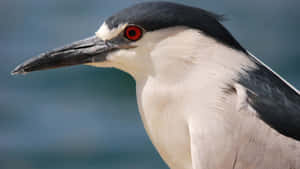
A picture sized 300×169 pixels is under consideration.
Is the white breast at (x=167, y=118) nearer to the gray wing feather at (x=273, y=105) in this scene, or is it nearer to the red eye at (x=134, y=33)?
the red eye at (x=134, y=33)

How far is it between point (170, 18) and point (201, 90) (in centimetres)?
39

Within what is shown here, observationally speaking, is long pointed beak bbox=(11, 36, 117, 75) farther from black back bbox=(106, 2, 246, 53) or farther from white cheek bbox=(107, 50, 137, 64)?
black back bbox=(106, 2, 246, 53)

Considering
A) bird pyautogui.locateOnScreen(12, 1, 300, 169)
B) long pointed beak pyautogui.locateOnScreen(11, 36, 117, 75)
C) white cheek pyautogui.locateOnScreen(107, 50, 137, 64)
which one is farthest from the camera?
long pointed beak pyautogui.locateOnScreen(11, 36, 117, 75)

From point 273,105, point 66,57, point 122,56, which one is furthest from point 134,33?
point 273,105

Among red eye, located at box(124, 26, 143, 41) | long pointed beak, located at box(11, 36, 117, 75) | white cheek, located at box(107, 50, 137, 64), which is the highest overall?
red eye, located at box(124, 26, 143, 41)

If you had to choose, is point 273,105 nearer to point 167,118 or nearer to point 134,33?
point 167,118

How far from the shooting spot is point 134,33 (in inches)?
110

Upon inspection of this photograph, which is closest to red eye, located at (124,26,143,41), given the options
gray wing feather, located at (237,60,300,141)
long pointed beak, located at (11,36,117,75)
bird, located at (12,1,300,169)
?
bird, located at (12,1,300,169)

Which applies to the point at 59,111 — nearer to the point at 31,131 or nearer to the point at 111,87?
the point at 31,131

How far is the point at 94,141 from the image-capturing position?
10500 millimetres

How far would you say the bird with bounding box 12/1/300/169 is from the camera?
271cm

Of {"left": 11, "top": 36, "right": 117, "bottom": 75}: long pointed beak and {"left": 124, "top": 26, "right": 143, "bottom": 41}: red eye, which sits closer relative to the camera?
{"left": 124, "top": 26, "right": 143, "bottom": 41}: red eye

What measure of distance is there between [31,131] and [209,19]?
847 cm

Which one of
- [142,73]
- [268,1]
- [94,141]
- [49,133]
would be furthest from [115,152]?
[142,73]
